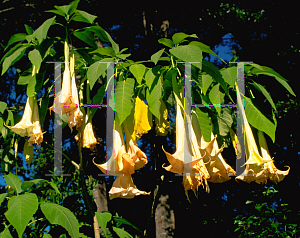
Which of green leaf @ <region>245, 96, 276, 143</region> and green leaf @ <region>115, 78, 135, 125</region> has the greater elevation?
green leaf @ <region>115, 78, 135, 125</region>

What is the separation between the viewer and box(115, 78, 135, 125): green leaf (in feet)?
3.47

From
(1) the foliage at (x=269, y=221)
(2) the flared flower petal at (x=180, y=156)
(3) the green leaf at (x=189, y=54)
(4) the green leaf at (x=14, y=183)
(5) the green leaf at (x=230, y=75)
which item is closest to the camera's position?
(2) the flared flower petal at (x=180, y=156)

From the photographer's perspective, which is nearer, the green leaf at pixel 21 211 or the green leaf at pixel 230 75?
the green leaf at pixel 21 211

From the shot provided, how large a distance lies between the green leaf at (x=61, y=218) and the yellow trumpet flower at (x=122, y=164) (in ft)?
0.84

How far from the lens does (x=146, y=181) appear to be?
4.53m

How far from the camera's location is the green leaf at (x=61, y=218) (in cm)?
115

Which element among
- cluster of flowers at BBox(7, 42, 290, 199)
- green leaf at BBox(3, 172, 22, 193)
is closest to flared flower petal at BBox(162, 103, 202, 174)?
cluster of flowers at BBox(7, 42, 290, 199)

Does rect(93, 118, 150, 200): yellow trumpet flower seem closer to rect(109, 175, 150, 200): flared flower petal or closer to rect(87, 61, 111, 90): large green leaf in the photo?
rect(109, 175, 150, 200): flared flower petal

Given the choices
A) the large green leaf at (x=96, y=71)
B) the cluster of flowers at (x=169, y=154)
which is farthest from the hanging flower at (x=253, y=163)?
the large green leaf at (x=96, y=71)

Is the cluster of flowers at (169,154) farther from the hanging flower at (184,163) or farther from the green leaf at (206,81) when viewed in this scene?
the green leaf at (206,81)

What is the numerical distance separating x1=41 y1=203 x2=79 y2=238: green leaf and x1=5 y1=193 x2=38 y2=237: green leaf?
0.08 metres

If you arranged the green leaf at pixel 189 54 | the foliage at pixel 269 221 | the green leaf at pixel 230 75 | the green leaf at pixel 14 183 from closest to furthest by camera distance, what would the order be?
1. the green leaf at pixel 189 54
2. the green leaf at pixel 230 75
3. the green leaf at pixel 14 183
4. the foliage at pixel 269 221

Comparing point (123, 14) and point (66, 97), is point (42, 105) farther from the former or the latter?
point (123, 14)

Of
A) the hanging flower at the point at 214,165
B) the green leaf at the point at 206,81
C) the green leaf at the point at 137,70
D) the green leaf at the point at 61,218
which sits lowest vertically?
the green leaf at the point at 61,218
